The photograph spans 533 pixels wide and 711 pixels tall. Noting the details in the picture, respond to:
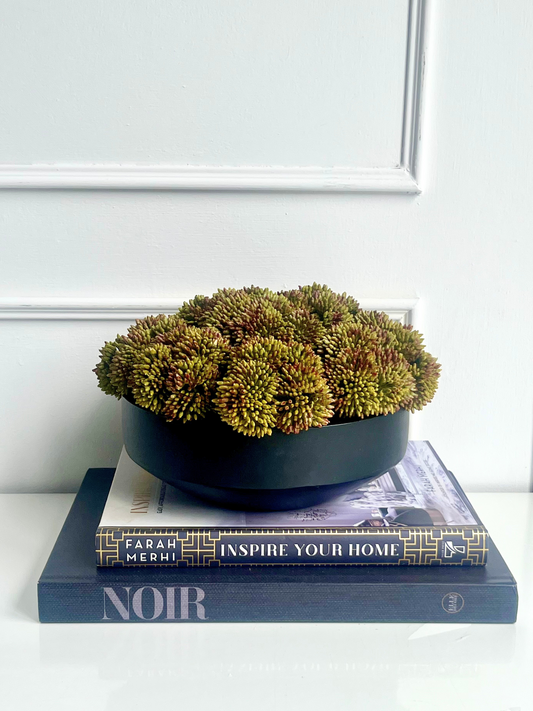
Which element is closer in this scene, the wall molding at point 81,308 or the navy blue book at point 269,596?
→ the navy blue book at point 269,596

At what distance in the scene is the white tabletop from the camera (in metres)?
0.48

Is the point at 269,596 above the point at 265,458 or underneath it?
underneath

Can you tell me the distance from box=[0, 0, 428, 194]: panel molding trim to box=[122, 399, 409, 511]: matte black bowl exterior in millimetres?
311

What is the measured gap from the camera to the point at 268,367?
52cm

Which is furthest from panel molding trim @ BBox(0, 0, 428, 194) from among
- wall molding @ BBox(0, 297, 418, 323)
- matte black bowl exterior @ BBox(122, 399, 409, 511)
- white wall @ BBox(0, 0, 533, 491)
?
matte black bowl exterior @ BBox(122, 399, 409, 511)

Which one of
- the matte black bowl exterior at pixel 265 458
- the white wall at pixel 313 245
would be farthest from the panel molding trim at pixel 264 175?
the matte black bowl exterior at pixel 265 458

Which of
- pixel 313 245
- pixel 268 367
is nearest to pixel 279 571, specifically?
pixel 268 367

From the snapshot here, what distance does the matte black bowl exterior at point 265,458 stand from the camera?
1.78ft

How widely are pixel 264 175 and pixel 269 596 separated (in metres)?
0.47

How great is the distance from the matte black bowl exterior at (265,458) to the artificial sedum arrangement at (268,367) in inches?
0.7

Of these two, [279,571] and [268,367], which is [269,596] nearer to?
[279,571]
